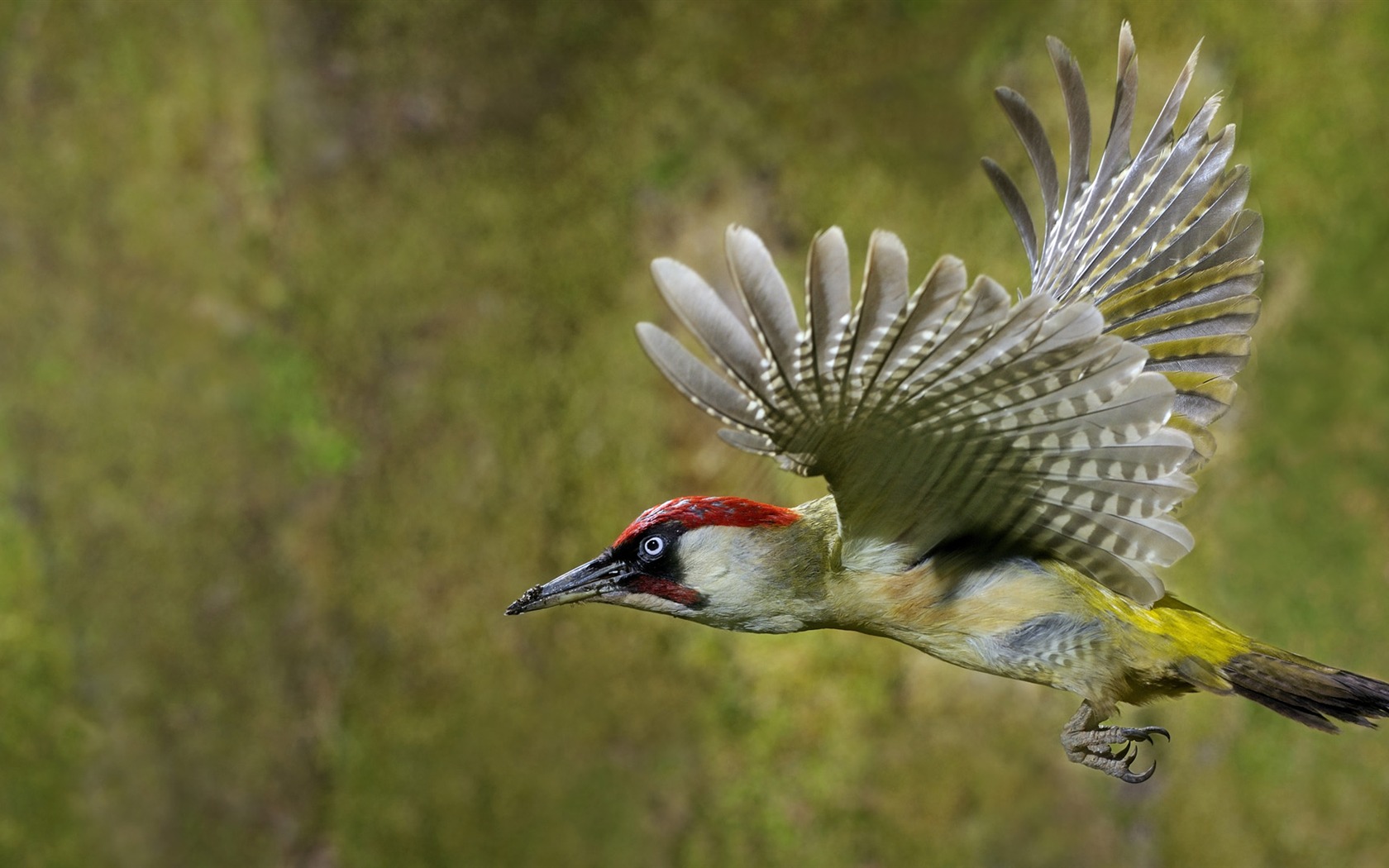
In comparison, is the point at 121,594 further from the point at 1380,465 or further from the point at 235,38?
the point at 1380,465

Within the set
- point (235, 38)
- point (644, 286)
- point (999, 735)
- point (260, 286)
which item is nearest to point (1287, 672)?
point (999, 735)

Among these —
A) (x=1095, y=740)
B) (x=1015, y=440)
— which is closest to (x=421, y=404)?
(x=1095, y=740)

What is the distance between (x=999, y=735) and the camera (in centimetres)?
623

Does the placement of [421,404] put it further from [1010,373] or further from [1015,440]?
[1010,373]

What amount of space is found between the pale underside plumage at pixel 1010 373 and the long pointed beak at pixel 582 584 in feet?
1.37

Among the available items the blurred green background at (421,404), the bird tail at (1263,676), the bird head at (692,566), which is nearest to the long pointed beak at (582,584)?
the bird head at (692,566)

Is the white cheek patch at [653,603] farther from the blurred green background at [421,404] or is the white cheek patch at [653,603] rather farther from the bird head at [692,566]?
the blurred green background at [421,404]

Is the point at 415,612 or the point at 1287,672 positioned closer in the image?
the point at 1287,672

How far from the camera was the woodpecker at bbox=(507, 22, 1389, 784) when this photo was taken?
2.11m

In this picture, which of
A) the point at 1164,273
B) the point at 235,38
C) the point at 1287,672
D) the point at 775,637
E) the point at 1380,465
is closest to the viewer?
the point at 1287,672

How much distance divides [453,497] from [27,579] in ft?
8.18

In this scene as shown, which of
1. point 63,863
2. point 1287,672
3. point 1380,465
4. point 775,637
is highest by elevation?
point 63,863

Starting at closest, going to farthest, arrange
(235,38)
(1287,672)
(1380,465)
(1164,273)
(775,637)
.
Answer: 1. (1287,672)
2. (1164,273)
3. (1380,465)
4. (775,637)
5. (235,38)

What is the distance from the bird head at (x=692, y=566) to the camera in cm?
257
